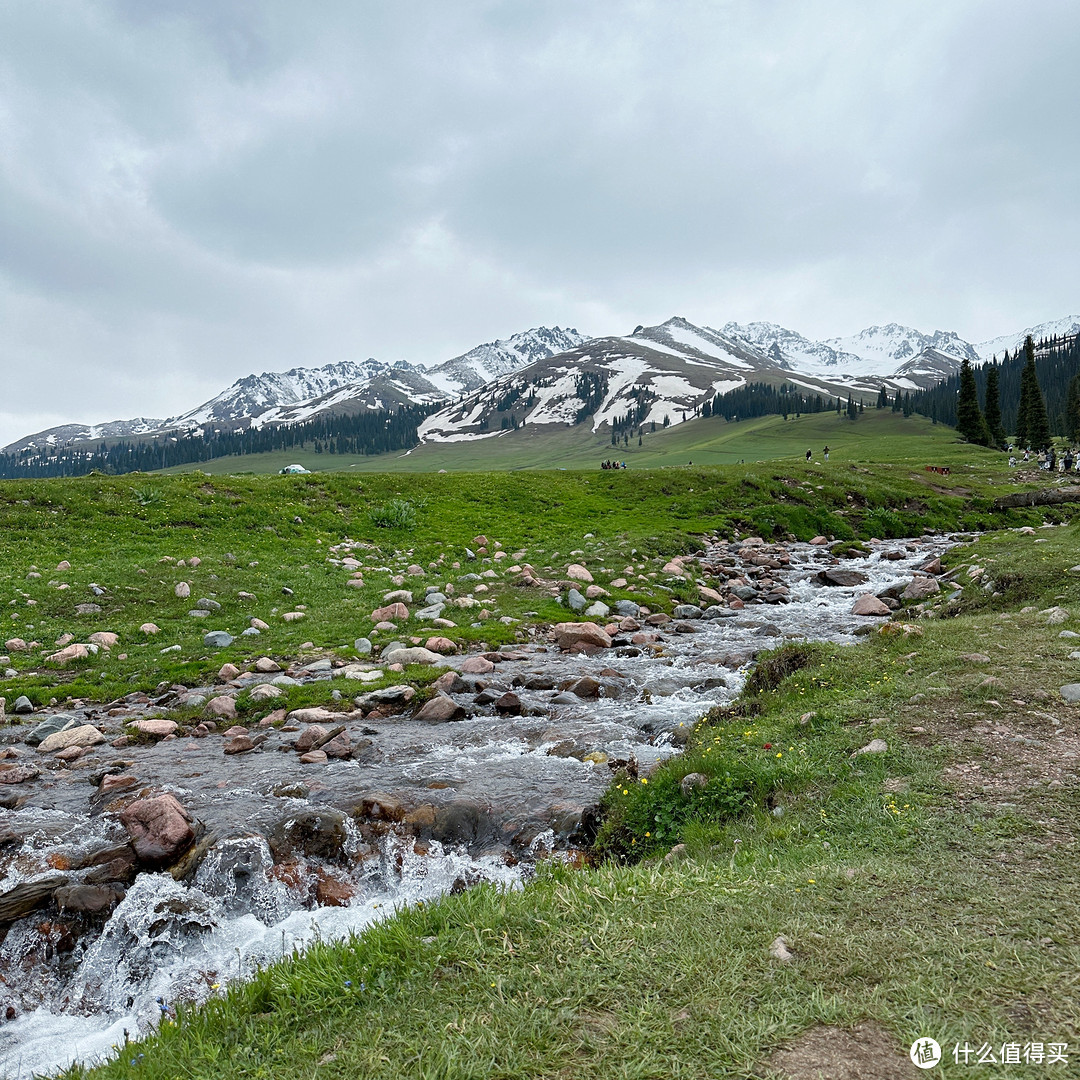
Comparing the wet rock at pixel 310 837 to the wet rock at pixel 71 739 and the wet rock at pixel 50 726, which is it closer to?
the wet rock at pixel 71 739

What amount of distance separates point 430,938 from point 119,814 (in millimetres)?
6681

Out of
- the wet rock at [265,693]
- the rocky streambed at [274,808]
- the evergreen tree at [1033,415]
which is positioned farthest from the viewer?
the evergreen tree at [1033,415]

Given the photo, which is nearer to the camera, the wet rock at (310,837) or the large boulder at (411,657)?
the wet rock at (310,837)

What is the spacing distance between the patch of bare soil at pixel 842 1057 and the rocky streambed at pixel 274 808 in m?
4.37

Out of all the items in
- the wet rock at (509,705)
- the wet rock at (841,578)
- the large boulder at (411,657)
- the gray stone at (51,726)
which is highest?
the gray stone at (51,726)

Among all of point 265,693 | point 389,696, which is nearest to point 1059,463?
point 389,696

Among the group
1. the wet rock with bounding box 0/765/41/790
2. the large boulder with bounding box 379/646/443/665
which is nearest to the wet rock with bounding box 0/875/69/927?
the wet rock with bounding box 0/765/41/790

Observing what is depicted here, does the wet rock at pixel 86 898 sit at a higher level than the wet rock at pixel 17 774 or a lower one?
lower

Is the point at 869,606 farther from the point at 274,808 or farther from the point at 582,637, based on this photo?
the point at 274,808

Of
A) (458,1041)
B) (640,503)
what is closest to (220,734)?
(458,1041)

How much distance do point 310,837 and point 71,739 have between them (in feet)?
21.6

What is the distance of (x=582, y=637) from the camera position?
18062 millimetres

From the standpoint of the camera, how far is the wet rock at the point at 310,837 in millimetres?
8414

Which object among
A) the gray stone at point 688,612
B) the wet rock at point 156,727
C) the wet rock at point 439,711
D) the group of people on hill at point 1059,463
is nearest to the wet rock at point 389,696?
the wet rock at point 439,711
